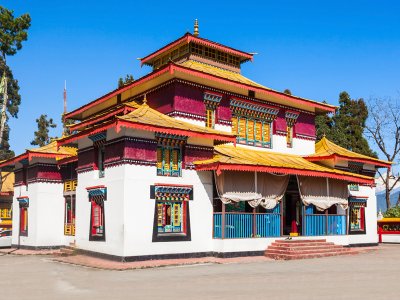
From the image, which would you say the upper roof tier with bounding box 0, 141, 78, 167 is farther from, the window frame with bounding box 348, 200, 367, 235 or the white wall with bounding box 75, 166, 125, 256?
the window frame with bounding box 348, 200, 367, 235

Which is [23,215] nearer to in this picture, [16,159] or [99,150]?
[16,159]

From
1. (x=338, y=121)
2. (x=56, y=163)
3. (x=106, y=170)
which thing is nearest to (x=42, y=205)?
(x=56, y=163)

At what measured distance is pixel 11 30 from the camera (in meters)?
42.4

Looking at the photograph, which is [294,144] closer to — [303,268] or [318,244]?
[318,244]

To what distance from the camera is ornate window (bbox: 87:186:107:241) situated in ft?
68.4

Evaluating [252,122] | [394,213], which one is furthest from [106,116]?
[394,213]

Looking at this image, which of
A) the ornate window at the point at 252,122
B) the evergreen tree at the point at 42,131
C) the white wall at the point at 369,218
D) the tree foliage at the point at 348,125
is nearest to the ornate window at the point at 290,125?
the ornate window at the point at 252,122

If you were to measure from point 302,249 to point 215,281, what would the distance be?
29.4 ft

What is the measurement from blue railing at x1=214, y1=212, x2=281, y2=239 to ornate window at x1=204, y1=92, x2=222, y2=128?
200 inches

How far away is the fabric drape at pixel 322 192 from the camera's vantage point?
23.8 m

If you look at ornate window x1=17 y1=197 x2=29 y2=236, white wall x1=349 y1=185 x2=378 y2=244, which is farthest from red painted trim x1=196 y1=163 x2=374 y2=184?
ornate window x1=17 y1=197 x2=29 y2=236

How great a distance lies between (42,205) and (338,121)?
32747 mm

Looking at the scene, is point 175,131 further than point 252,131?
No

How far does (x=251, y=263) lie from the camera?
63.7 feet
